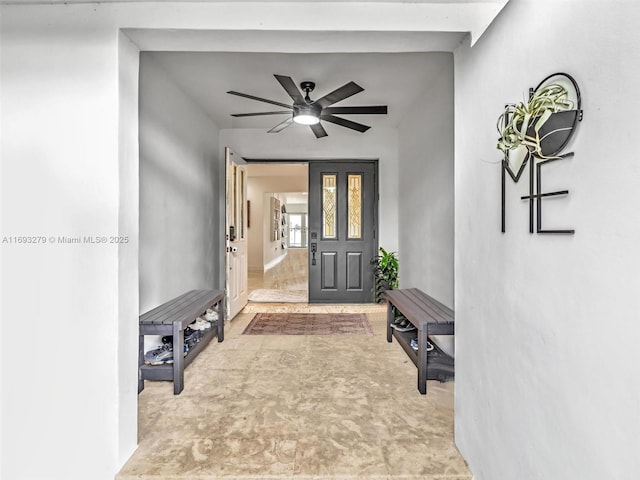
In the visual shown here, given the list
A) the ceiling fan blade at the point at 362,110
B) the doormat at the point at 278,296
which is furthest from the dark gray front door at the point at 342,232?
the ceiling fan blade at the point at 362,110

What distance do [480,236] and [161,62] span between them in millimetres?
2956

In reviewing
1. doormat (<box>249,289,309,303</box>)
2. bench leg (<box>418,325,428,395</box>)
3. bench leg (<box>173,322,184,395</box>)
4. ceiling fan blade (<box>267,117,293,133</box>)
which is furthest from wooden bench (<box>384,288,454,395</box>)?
doormat (<box>249,289,309,303</box>)

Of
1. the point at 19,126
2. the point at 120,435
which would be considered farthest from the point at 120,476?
the point at 19,126

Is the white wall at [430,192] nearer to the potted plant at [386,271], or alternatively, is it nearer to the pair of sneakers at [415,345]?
the pair of sneakers at [415,345]

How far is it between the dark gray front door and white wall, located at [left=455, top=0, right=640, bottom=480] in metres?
3.71

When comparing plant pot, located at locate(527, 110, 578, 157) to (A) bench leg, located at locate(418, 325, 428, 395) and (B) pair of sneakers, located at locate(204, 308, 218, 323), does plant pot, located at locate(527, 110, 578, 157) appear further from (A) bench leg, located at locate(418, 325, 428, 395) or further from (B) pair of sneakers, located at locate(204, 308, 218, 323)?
(B) pair of sneakers, located at locate(204, 308, 218, 323)

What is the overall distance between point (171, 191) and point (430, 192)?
101 inches

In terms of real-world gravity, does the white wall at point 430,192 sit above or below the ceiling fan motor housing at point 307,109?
below

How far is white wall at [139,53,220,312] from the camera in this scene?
2.88 metres

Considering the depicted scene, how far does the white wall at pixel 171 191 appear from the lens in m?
2.88

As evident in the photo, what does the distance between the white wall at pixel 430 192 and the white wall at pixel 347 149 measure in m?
0.50

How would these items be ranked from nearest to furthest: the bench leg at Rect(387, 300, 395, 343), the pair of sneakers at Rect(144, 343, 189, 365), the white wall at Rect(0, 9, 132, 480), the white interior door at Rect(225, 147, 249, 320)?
the white wall at Rect(0, 9, 132, 480) → the pair of sneakers at Rect(144, 343, 189, 365) → the bench leg at Rect(387, 300, 395, 343) → the white interior door at Rect(225, 147, 249, 320)

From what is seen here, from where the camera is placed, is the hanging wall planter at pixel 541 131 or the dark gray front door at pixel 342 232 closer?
the hanging wall planter at pixel 541 131

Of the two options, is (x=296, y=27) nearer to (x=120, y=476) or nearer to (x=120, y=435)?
(x=120, y=435)
